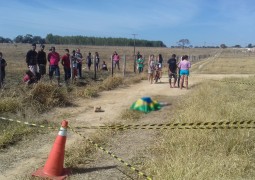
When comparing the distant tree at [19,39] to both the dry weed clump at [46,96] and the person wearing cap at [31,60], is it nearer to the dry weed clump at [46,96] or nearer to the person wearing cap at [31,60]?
the person wearing cap at [31,60]

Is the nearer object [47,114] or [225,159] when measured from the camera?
[225,159]

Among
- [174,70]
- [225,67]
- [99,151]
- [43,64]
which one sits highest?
[43,64]

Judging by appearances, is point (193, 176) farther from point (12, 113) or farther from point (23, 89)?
point (23, 89)

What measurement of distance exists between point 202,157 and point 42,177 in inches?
96.4

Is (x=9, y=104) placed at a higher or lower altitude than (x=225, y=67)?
higher

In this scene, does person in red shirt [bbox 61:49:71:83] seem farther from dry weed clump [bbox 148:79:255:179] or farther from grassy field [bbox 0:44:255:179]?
dry weed clump [bbox 148:79:255:179]

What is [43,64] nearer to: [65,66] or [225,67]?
[65,66]

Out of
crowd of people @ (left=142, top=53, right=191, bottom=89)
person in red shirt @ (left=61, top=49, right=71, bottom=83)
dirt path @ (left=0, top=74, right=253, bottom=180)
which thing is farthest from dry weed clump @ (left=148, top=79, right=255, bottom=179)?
person in red shirt @ (left=61, top=49, right=71, bottom=83)

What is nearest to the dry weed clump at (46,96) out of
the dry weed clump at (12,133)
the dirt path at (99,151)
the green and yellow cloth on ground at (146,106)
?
the dirt path at (99,151)

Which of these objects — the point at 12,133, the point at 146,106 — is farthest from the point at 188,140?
the point at 146,106

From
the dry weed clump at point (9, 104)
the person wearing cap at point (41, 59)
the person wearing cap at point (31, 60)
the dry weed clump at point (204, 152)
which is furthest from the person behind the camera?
the person wearing cap at point (41, 59)

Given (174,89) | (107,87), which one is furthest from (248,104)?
(107,87)

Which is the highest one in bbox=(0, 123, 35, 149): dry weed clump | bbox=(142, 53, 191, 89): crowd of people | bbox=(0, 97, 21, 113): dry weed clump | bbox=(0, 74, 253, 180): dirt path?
bbox=(142, 53, 191, 89): crowd of people

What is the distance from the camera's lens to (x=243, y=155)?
6559 millimetres
